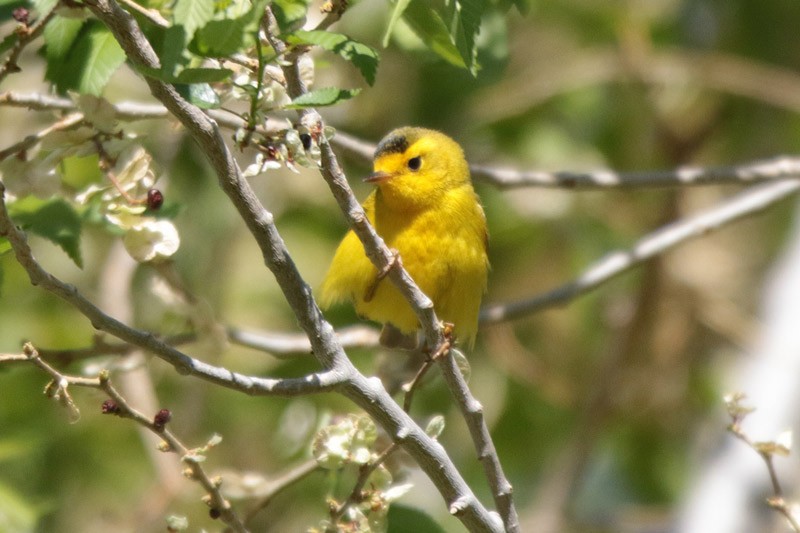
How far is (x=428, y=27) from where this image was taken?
103 inches

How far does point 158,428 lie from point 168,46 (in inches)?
32.7

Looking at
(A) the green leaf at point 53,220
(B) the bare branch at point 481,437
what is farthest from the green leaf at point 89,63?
(B) the bare branch at point 481,437

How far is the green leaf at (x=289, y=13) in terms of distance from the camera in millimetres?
2143

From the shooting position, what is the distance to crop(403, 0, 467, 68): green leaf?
2.56m

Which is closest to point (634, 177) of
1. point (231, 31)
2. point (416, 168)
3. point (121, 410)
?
point (416, 168)

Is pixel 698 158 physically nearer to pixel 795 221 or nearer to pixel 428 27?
pixel 795 221

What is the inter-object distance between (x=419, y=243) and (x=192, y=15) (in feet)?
6.67

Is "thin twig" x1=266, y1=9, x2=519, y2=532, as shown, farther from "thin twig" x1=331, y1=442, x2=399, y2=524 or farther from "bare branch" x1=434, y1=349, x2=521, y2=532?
"thin twig" x1=331, y1=442, x2=399, y2=524

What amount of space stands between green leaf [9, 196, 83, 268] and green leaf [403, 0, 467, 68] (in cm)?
101

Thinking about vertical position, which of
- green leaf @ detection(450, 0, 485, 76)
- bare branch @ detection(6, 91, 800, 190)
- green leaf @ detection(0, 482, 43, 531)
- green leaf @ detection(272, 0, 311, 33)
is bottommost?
green leaf @ detection(0, 482, 43, 531)

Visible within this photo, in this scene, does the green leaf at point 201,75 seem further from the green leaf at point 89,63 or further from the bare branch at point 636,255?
the bare branch at point 636,255

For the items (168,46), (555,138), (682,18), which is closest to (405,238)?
(168,46)

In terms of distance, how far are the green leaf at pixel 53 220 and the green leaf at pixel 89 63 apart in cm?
30

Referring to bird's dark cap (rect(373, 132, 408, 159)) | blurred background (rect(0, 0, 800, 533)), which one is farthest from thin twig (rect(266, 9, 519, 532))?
blurred background (rect(0, 0, 800, 533))
